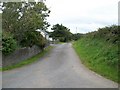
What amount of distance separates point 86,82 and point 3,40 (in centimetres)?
949

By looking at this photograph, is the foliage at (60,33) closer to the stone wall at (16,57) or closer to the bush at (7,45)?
the stone wall at (16,57)

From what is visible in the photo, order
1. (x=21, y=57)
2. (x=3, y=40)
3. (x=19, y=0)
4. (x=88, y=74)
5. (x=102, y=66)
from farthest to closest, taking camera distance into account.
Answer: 1. (x=19, y=0)
2. (x=21, y=57)
3. (x=3, y=40)
4. (x=102, y=66)
5. (x=88, y=74)

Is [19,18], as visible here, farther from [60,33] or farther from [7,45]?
[60,33]

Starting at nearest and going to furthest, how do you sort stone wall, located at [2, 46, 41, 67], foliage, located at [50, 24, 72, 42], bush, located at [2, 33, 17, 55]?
bush, located at [2, 33, 17, 55] < stone wall, located at [2, 46, 41, 67] < foliage, located at [50, 24, 72, 42]

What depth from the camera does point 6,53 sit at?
20125mm

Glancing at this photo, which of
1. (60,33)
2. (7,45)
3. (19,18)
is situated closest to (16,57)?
(7,45)

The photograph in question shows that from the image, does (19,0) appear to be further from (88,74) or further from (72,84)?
(72,84)

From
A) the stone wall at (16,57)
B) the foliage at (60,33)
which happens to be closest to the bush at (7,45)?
the stone wall at (16,57)

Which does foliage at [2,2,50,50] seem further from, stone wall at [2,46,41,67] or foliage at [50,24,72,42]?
foliage at [50,24,72,42]

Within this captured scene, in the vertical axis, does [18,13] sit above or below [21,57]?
above

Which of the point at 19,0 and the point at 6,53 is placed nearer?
the point at 6,53

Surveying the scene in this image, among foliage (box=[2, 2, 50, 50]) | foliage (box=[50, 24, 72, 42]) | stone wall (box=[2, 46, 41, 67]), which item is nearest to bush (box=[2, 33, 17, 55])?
stone wall (box=[2, 46, 41, 67])

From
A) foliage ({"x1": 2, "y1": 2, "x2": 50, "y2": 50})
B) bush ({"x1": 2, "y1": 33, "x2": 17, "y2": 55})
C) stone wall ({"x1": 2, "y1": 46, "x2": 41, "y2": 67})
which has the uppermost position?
foliage ({"x1": 2, "y1": 2, "x2": 50, "y2": 50})

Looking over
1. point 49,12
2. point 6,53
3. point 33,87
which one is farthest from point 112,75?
point 49,12
